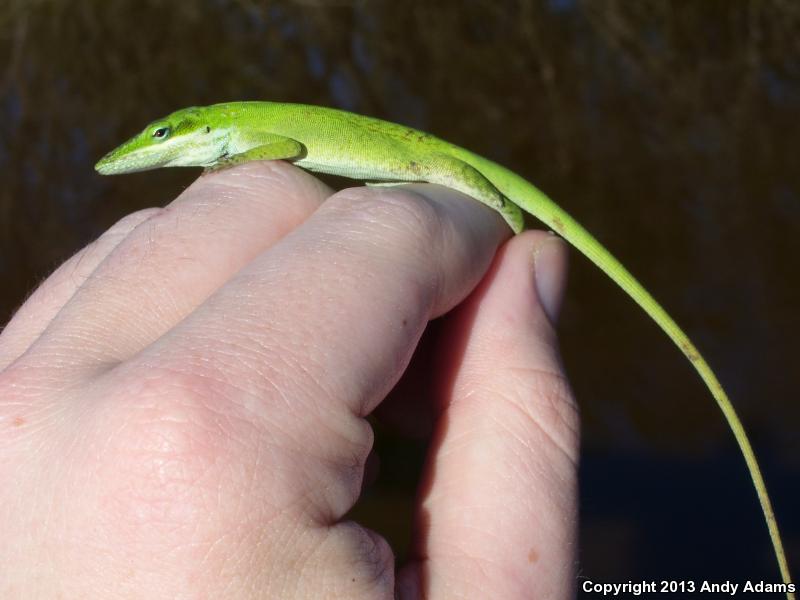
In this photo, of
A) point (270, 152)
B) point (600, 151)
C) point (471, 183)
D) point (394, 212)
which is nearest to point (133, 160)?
point (270, 152)

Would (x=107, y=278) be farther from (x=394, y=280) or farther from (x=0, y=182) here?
(x=0, y=182)

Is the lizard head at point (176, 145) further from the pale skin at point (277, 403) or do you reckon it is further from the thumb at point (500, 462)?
the thumb at point (500, 462)

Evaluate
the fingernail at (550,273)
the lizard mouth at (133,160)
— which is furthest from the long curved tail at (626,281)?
the lizard mouth at (133,160)

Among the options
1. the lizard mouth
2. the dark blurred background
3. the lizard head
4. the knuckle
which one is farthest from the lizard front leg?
the dark blurred background

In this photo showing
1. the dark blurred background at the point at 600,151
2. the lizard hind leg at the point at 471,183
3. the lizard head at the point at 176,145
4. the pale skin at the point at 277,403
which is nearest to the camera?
the pale skin at the point at 277,403

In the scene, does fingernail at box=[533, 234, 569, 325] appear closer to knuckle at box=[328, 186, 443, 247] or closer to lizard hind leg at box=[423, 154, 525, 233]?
lizard hind leg at box=[423, 154, 525, 233]

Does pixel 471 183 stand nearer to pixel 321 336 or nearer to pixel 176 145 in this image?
pixel 176 145
